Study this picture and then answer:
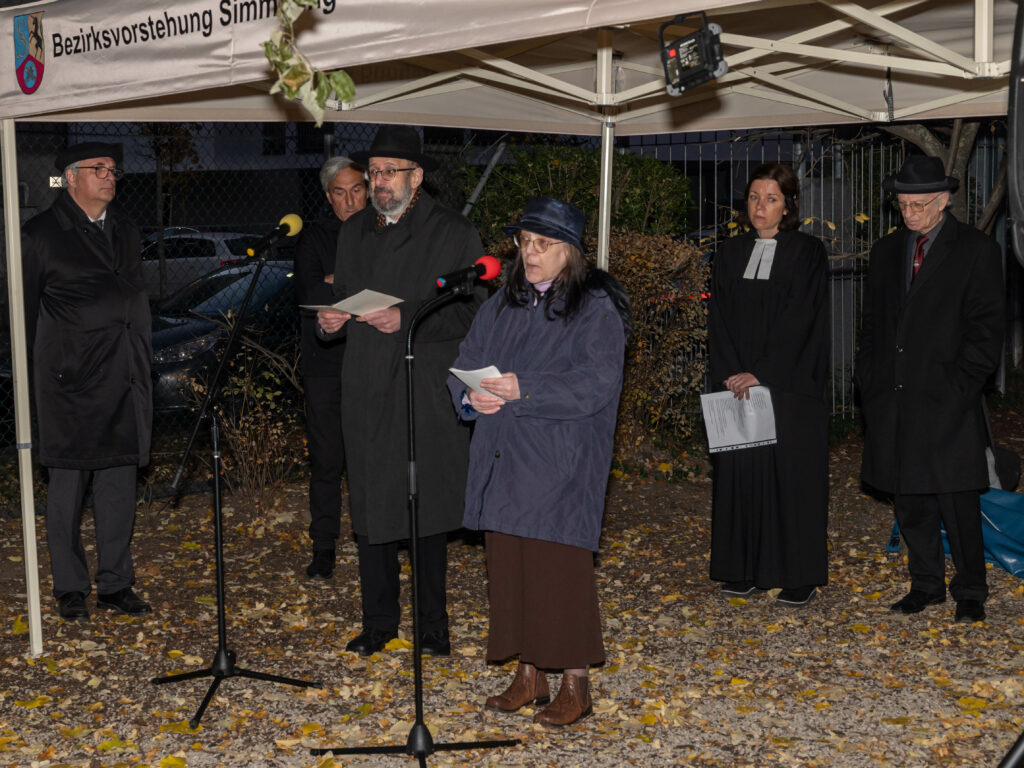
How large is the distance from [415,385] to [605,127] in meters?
1.75

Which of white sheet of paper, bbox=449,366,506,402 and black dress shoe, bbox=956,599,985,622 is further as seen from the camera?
black dress shoe, bbox=956,599,985,622

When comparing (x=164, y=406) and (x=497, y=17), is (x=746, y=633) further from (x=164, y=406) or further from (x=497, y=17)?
(x=164, y=406)

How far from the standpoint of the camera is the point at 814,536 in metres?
6.36

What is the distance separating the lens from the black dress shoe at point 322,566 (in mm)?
7070

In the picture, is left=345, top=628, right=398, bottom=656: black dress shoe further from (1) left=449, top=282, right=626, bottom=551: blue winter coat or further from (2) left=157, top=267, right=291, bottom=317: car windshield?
(2) left=157, top=267, right=291, bottom=317: car windshield

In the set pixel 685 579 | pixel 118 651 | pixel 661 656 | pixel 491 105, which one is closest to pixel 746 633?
pixel 661 656

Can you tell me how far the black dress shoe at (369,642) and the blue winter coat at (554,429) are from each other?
1251mm

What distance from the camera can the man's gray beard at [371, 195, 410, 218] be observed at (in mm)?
5434

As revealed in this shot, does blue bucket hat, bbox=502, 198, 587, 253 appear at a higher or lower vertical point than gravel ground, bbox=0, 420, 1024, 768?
higher

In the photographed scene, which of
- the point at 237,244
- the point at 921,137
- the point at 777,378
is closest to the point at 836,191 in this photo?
the point at 921,137

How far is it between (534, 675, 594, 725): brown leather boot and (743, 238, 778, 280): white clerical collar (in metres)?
2.38

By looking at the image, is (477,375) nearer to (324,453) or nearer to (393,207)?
(393,207)

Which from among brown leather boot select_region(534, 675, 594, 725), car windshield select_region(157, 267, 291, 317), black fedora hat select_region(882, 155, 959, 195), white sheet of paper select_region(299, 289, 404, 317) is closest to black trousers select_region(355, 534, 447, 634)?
brown leather boot select_region(534, 675, 594, 725)

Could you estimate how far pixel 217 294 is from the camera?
403 inches
